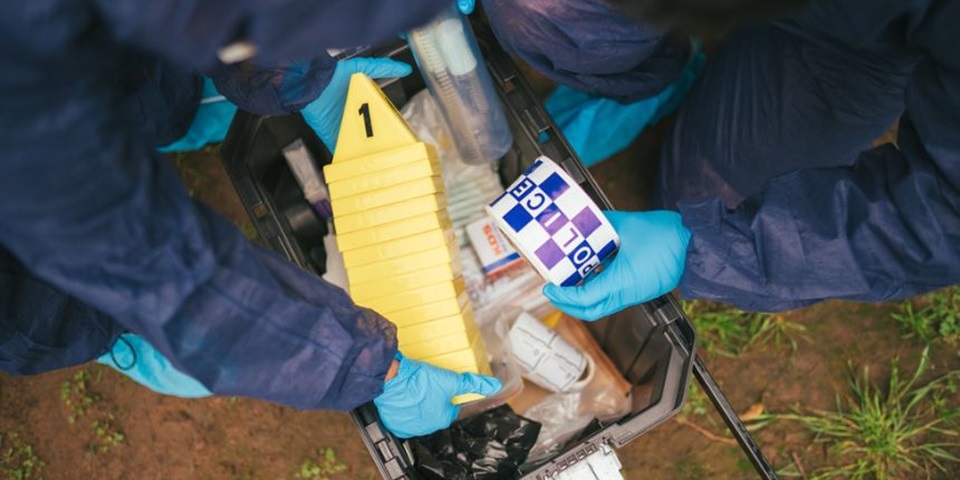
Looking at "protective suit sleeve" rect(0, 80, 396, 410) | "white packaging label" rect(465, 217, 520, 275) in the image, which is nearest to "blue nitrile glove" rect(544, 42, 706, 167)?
"white packaging label" rect(465, 217, 520, 275)

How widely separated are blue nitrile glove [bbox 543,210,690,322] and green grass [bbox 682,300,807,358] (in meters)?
0.58

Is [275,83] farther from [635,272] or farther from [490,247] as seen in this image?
[635,272]

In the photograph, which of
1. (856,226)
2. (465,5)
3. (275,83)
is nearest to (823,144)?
(856,226)

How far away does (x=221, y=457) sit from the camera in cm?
165

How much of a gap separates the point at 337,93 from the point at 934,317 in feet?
4.91

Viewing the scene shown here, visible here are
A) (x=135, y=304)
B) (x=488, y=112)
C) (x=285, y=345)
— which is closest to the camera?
(x=135, y=304)

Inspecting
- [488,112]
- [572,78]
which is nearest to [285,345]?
[488,112]

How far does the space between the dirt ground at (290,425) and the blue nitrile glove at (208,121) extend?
0.59 metres

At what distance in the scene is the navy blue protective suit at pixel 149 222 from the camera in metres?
0.55

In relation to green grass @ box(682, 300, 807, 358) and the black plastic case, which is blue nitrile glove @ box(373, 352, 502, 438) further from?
green grass @ box(682, 300, 807, 358)

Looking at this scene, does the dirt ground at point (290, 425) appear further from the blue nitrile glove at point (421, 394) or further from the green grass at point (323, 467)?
the blue nitrile glove at point (421, 394)

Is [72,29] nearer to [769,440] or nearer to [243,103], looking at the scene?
[243,103]

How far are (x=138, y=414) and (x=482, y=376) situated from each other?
1.00 m

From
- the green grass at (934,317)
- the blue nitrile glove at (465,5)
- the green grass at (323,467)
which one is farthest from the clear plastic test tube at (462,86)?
the green grass at (934,317)
